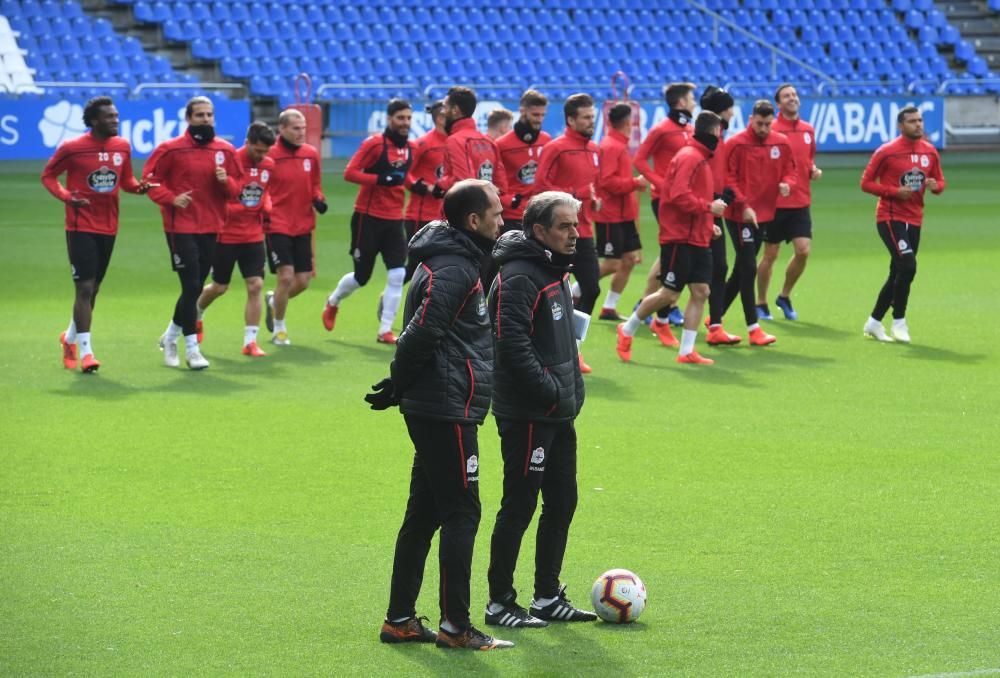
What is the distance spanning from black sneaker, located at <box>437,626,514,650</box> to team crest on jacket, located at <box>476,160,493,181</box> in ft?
25.7

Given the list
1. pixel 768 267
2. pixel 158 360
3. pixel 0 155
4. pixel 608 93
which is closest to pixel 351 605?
pixel 158 360

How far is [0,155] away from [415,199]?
15821mm

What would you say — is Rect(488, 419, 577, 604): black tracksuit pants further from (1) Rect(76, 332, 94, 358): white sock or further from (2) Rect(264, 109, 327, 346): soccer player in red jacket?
(2) Rect(264, 109, 327, 346): soccer player in red jacket

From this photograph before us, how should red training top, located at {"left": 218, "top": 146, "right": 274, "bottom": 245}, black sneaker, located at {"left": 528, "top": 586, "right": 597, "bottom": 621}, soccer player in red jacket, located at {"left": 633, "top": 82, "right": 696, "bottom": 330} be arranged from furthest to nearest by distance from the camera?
soccer player in red jacket, located at {"left": 633, "top": 82, "right": 696, "bottom": 330}, red training top, located at {"left": 218, "top": 146, "right": 274, "bottom": 245}, black sneaker, located at {"left": 528, "top": 586, "right": 597, "bottom": 621}

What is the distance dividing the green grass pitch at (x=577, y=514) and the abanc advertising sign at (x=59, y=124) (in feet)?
44.2

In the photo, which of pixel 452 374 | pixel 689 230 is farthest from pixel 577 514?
pixel 689 230

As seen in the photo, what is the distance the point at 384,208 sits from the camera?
47.3 feet

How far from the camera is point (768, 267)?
15.7m

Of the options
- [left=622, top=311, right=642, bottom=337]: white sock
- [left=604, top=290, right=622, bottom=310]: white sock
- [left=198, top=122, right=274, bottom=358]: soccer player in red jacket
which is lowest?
[left=604, top=290, right=622, bottom=310]: white sock

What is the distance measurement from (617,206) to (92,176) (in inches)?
195

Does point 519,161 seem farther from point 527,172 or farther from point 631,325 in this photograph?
point 631,325

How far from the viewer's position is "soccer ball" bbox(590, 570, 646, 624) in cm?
630

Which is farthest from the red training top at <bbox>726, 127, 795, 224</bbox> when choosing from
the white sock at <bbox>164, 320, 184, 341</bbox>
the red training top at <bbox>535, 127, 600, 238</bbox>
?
the white sock at <bbox>164, 320, 184, 341</bbox>

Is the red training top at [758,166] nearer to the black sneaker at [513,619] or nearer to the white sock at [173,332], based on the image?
the white sock at [173,332]
